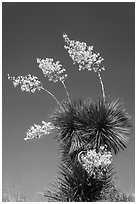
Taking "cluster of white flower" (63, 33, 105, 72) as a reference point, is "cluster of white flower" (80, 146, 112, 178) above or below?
below

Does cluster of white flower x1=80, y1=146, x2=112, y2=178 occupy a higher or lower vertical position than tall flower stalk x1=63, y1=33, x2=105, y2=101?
lower

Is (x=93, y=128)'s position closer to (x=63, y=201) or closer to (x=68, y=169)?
(x=68, y=169)

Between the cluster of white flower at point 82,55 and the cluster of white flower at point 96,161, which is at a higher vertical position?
the cluster of white flower at point 82,55

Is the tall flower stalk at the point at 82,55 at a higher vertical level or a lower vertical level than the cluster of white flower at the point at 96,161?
higher

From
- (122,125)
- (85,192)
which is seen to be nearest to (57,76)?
(122,125)
